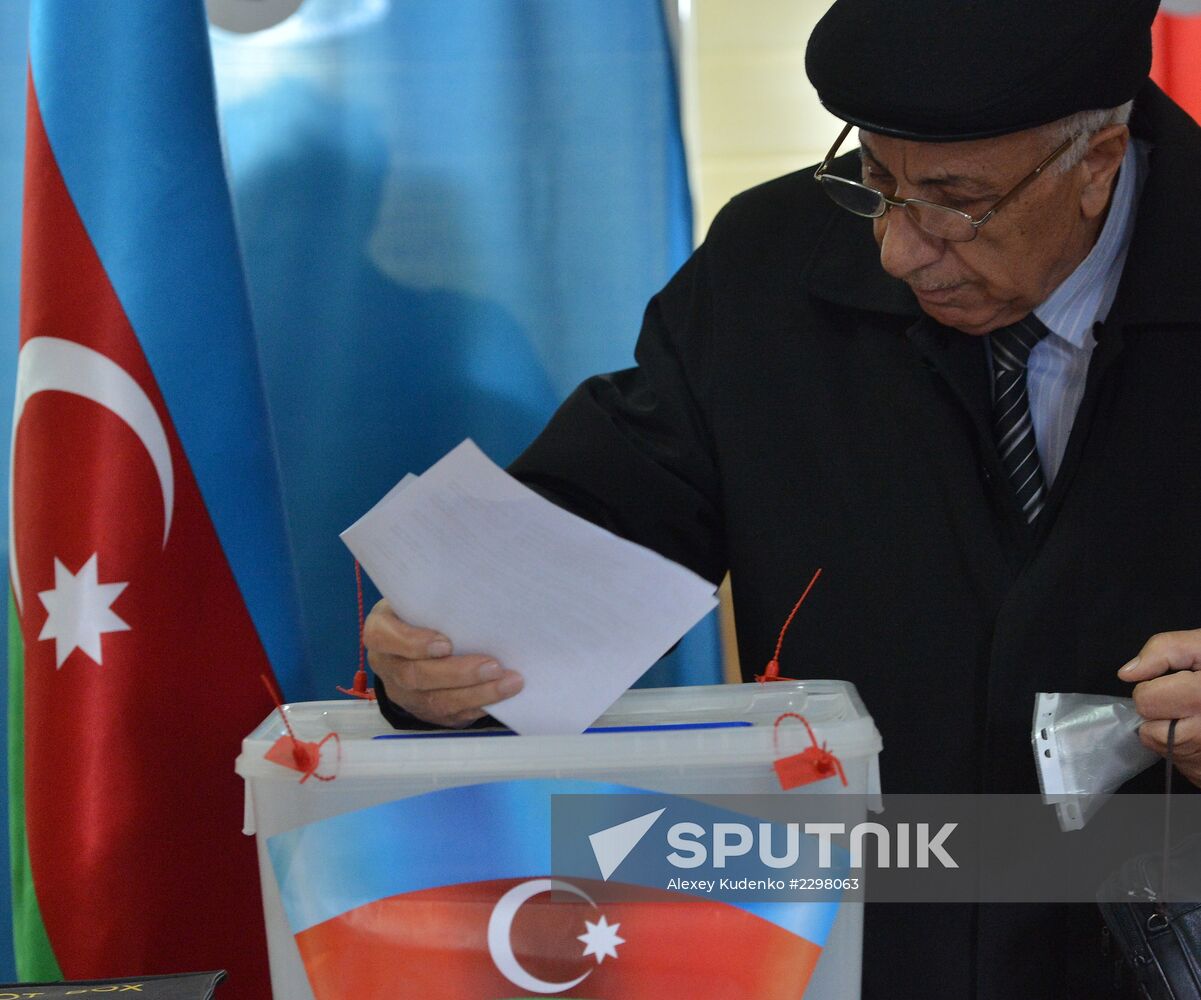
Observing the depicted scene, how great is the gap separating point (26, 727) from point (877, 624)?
88cm

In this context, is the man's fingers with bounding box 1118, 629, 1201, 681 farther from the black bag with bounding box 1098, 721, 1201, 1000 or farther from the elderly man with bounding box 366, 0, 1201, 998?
the elderly man with bounding box 366, 0, 1201, 998

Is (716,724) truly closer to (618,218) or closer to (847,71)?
(847,71)

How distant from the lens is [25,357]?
138cm

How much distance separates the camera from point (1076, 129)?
3.58 feet

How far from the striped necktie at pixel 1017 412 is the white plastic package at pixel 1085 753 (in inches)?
10.1

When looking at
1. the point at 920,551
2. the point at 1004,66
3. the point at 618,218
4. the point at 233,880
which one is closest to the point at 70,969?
the point at 233,880

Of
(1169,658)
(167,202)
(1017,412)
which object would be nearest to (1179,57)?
(1017,412)

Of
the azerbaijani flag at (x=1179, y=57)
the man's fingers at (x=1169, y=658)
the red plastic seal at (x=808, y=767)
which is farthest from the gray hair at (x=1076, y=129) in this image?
the azerbaijani flag at (x=1179, y=57)

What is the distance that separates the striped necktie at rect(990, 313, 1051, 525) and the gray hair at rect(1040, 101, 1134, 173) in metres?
0.16

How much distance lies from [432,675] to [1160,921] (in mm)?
524

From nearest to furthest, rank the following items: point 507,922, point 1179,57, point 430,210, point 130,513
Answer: point 507,922 < point 130,513 < point 430,210 < point 1179,57

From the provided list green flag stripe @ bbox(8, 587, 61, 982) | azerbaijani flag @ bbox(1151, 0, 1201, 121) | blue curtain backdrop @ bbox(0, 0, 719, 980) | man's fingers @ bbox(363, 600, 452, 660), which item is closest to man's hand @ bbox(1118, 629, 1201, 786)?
man's fingers @ bbox(363, 600, 452, 660)

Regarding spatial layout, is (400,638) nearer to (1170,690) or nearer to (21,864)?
(1170,690)

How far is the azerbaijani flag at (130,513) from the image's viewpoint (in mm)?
1357
